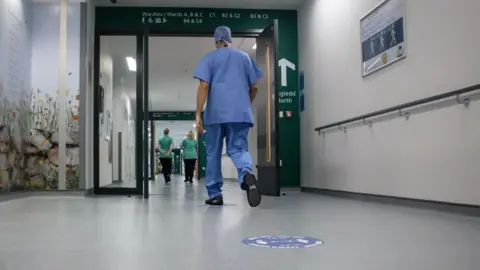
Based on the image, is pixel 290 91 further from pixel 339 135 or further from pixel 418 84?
pixel 418 84

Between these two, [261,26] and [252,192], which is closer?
[252,192]

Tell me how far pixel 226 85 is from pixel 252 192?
0.98m

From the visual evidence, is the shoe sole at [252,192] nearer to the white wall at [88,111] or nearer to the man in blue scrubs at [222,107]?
the man in blue scrubs at [222,107]

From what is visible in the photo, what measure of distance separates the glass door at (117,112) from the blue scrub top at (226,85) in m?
1.86

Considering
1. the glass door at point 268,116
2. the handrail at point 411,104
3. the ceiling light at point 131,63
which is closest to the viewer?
the handrail at point 411,104

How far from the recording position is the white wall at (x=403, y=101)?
2895 mm

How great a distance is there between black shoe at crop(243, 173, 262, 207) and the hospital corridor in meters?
0.02

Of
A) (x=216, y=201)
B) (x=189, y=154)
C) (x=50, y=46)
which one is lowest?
(x=216, y=201)

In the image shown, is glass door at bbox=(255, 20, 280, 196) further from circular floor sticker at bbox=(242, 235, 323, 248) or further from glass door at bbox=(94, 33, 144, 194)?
circular floor sticker at bbox=(242, 235, 323, 248)

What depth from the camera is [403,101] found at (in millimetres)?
3641

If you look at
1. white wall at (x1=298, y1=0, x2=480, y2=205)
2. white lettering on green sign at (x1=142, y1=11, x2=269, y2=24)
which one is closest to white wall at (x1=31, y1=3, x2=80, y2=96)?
white lettering on green sign at (x1=142, y1=11, x2=269, y2=24)

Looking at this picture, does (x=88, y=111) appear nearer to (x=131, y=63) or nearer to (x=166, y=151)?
(x=131, y=63)

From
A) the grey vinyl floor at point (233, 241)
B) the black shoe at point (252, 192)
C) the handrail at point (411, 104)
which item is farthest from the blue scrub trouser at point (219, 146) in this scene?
the handrail at point (411, 104)

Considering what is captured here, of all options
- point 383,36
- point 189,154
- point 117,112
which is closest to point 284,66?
point 383,36
